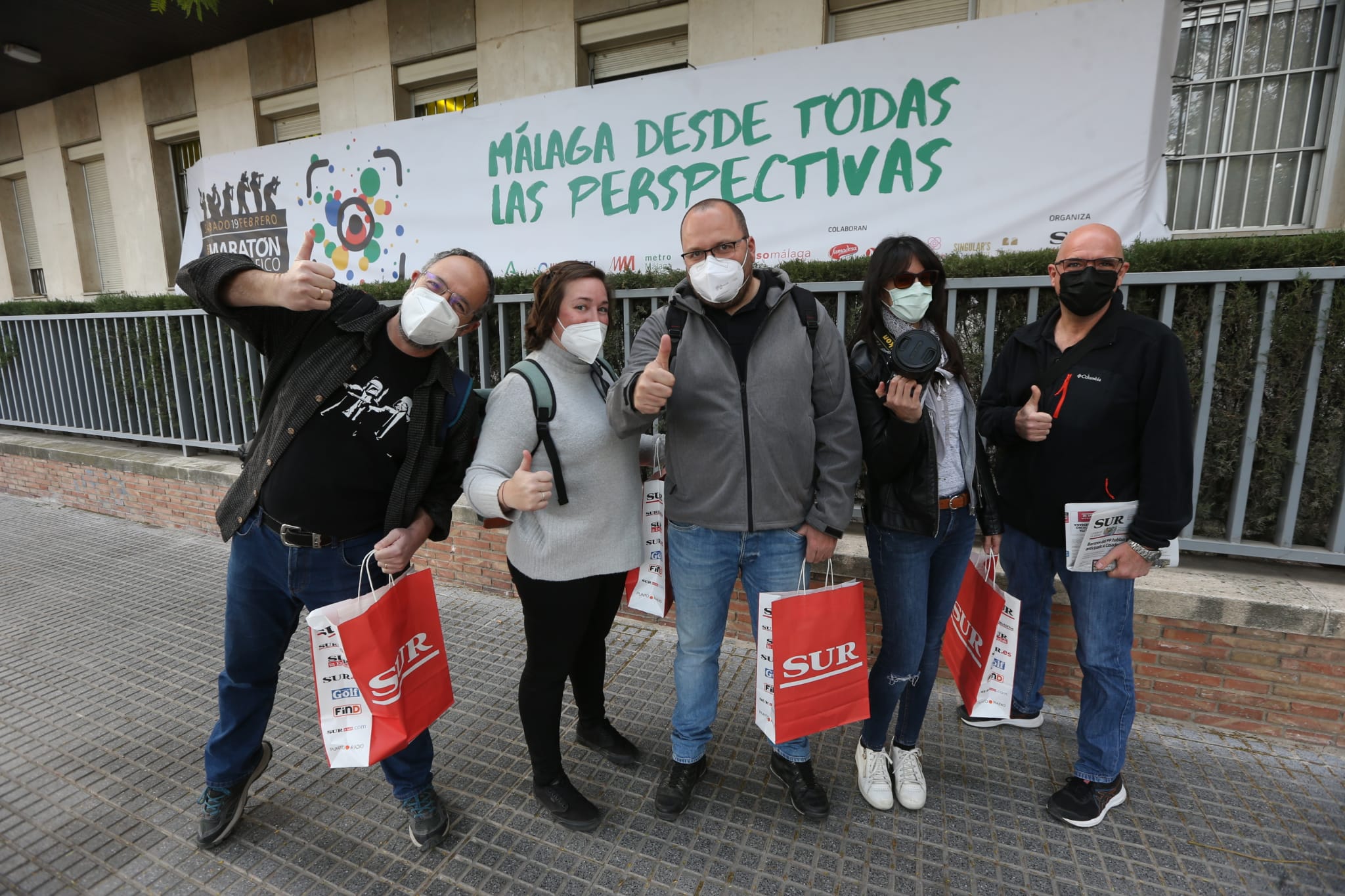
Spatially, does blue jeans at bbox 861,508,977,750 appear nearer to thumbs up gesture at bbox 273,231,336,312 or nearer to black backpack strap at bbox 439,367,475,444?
black backpack strap at bbox 439,367,475,444

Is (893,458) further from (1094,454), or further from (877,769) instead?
(877,769)

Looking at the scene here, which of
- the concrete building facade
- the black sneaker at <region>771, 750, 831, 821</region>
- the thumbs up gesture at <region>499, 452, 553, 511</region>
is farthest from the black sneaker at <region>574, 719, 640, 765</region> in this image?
the concrete building facade

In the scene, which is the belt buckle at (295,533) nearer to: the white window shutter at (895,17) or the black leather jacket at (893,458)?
the black leather jacket at (893,458)

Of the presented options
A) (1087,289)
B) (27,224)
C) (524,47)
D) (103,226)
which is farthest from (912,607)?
(27,224)

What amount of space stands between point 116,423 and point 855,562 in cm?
707

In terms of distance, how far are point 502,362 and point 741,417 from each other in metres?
2.58

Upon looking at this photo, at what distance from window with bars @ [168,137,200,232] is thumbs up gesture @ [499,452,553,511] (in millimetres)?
9916

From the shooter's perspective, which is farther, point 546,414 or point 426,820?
point 426,820

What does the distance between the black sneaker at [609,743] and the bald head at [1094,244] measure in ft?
8.28

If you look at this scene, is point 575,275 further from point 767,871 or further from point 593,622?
point 767,871

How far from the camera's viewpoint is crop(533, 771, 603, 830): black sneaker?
94.2 inches

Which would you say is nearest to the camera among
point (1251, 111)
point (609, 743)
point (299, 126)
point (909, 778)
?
point (909, 778)

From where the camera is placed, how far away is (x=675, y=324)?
7.32 ft

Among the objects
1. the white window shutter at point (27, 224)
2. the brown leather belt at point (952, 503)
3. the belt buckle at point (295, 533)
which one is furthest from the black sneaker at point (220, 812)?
the white window shutter at point (27, 224)
